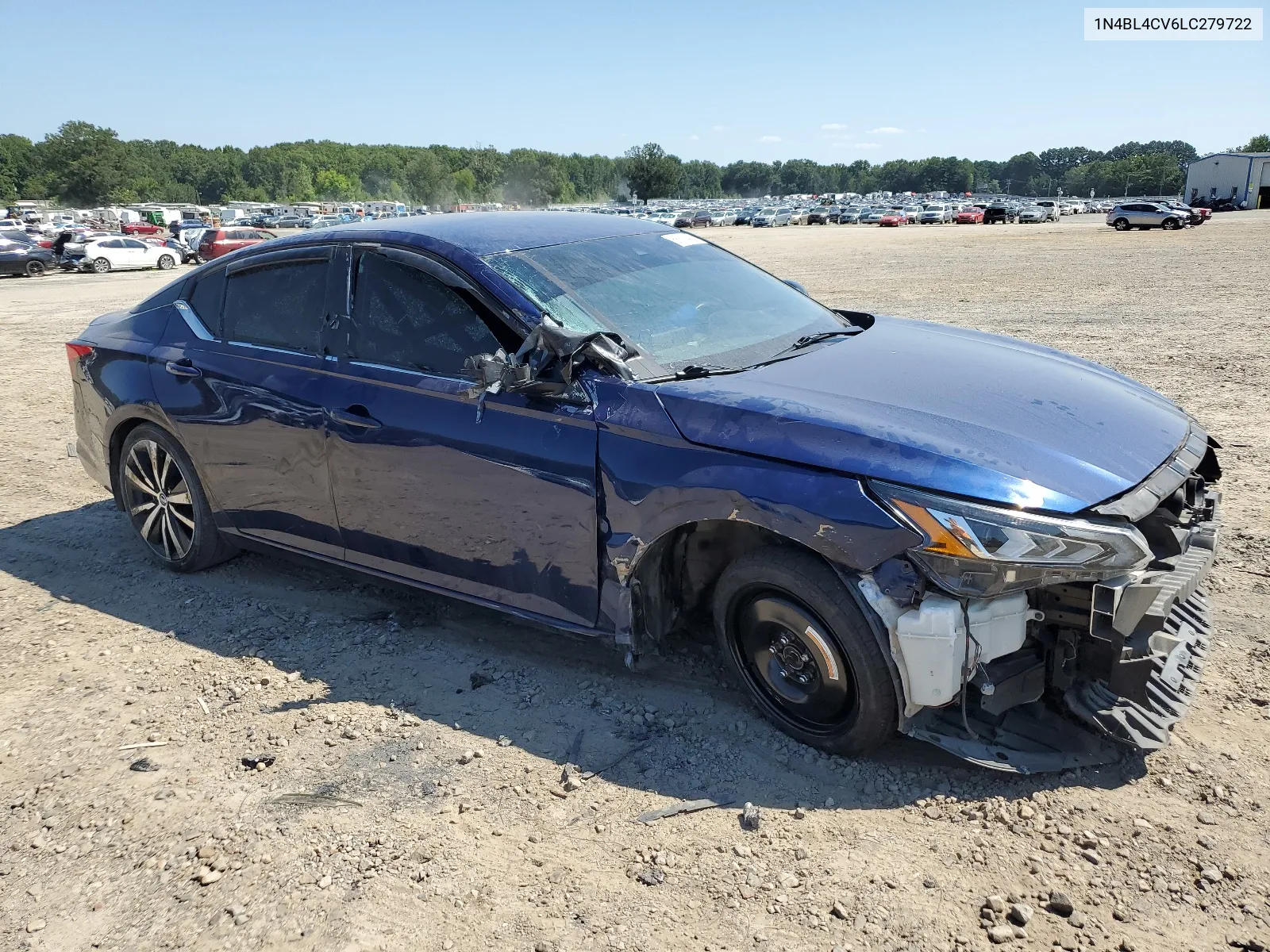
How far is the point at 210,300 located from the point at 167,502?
Result: 1.10m

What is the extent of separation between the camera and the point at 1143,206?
142 ft

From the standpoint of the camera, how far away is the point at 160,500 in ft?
16.4

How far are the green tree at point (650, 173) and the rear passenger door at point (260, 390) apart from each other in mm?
133509

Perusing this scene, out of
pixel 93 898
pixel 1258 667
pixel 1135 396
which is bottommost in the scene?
pixel 93 898

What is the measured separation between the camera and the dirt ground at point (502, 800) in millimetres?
2547

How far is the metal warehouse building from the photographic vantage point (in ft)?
240

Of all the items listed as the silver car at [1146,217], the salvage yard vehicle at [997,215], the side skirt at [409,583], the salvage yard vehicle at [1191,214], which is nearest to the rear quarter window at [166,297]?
the side skirt at [409,583]

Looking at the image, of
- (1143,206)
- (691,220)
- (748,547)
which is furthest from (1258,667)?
(691,220)

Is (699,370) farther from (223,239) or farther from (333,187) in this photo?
(333,187)

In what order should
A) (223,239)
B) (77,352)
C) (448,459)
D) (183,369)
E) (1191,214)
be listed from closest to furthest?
(448,459), (183,369), (77,352), (223,239), (1191,214)

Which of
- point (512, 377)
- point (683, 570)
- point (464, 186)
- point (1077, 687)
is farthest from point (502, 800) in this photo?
point (464, 186)

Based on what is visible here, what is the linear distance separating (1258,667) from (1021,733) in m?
1.34

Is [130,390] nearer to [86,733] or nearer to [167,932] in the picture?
[86,733]

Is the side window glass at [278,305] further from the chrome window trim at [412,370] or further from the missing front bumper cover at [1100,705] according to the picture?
the missing front bumper cover at [1100,705]
